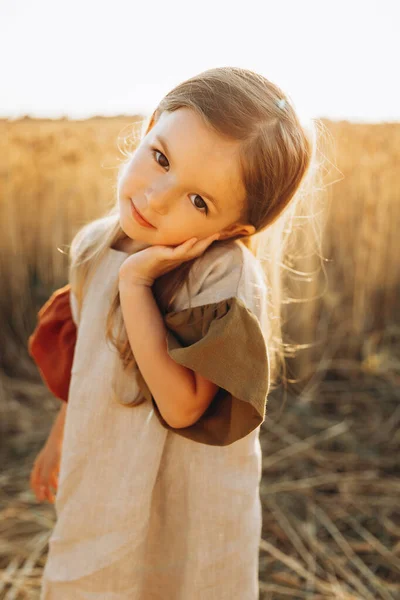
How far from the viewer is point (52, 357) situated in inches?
60.3

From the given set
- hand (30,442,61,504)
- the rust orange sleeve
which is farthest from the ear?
hand (30,442,61,504)

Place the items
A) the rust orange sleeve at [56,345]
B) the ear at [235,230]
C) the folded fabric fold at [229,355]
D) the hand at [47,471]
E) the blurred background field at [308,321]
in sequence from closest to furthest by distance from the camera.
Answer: the folded fabric fold at [229,355] → the ear at [235,230] → the rust orange sleeve at [56,345] → the hand at [47,471] → the blurred background field at [308,321]

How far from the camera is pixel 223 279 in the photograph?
120 centimetres

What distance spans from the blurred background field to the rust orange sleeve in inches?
52.6

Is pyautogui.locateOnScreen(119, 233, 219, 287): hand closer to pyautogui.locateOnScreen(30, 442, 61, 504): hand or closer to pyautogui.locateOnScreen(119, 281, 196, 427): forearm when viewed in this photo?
pyautogui.locateOnScreen(119, 281, 196, 427): forearm

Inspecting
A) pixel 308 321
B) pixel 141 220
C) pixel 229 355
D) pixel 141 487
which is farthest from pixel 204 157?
pixel 308 321

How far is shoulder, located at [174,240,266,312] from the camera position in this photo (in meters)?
1.18

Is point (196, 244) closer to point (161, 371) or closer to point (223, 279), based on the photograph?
point (223, 279)

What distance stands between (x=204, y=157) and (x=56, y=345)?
2.13 ft

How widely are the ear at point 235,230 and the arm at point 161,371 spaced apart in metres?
0.19

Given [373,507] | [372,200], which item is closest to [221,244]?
[373,507]

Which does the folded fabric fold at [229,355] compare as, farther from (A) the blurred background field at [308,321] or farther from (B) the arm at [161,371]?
(A) the blurred background field at [308,321]

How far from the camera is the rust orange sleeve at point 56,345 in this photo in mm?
1510

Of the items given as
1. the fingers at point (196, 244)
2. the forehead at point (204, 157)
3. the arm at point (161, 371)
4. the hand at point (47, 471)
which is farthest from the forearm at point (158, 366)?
the hand at point (47, 471)
